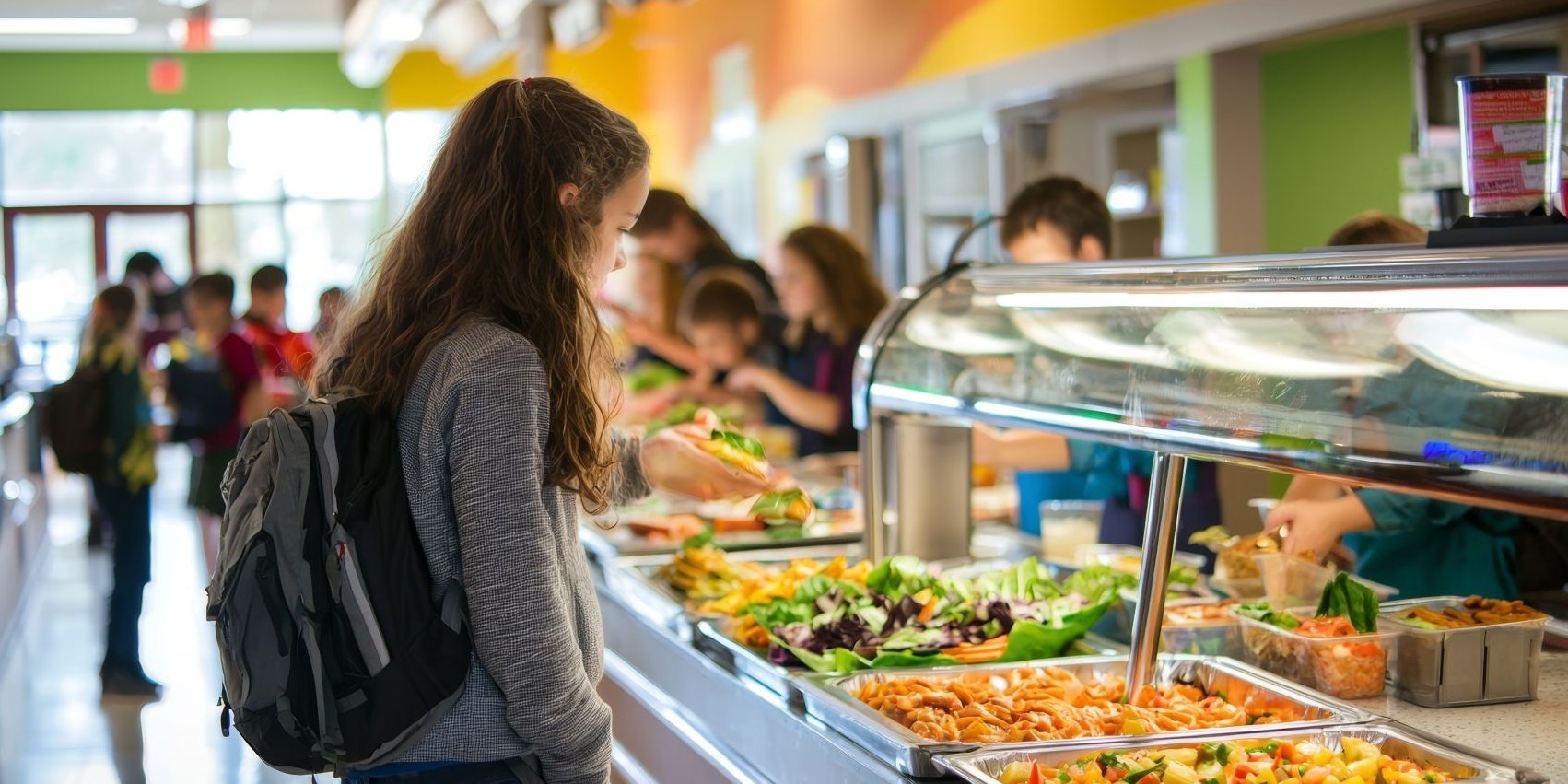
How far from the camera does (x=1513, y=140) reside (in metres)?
1.86

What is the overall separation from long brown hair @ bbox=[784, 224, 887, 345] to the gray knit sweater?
123 inches

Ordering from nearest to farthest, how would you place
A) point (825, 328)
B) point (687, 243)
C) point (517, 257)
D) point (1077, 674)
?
point (517, 257)
point (1077, 674)
point (825, 328)
point (687, 243)

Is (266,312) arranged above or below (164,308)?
below

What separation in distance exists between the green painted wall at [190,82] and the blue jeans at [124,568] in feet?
38.6

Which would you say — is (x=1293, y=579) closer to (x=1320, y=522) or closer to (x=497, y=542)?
(x=1320, y=522)

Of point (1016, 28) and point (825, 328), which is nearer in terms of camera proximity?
point (825, 328)

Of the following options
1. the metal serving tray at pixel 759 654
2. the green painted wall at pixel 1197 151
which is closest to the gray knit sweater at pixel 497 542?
the metal serving tray at pixel 759 654

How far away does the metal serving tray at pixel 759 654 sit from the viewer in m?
2.39

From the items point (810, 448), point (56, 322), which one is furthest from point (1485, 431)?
point (56, 322)

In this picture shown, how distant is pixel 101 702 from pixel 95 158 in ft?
41.2

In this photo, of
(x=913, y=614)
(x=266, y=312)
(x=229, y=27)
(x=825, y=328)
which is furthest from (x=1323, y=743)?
(x=229, y=27)

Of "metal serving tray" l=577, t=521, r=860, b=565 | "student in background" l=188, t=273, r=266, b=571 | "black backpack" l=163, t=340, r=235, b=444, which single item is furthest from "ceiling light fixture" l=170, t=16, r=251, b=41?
"metal serving tray" l=577, t=521, r=860, b=565

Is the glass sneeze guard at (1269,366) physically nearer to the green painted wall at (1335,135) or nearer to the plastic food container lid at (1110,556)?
the plastic food container lid at (1110,556)

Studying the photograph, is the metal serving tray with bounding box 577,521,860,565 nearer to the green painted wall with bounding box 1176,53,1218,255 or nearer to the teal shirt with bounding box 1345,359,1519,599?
the teal shirt with bounding box 1345,359,1519,599
